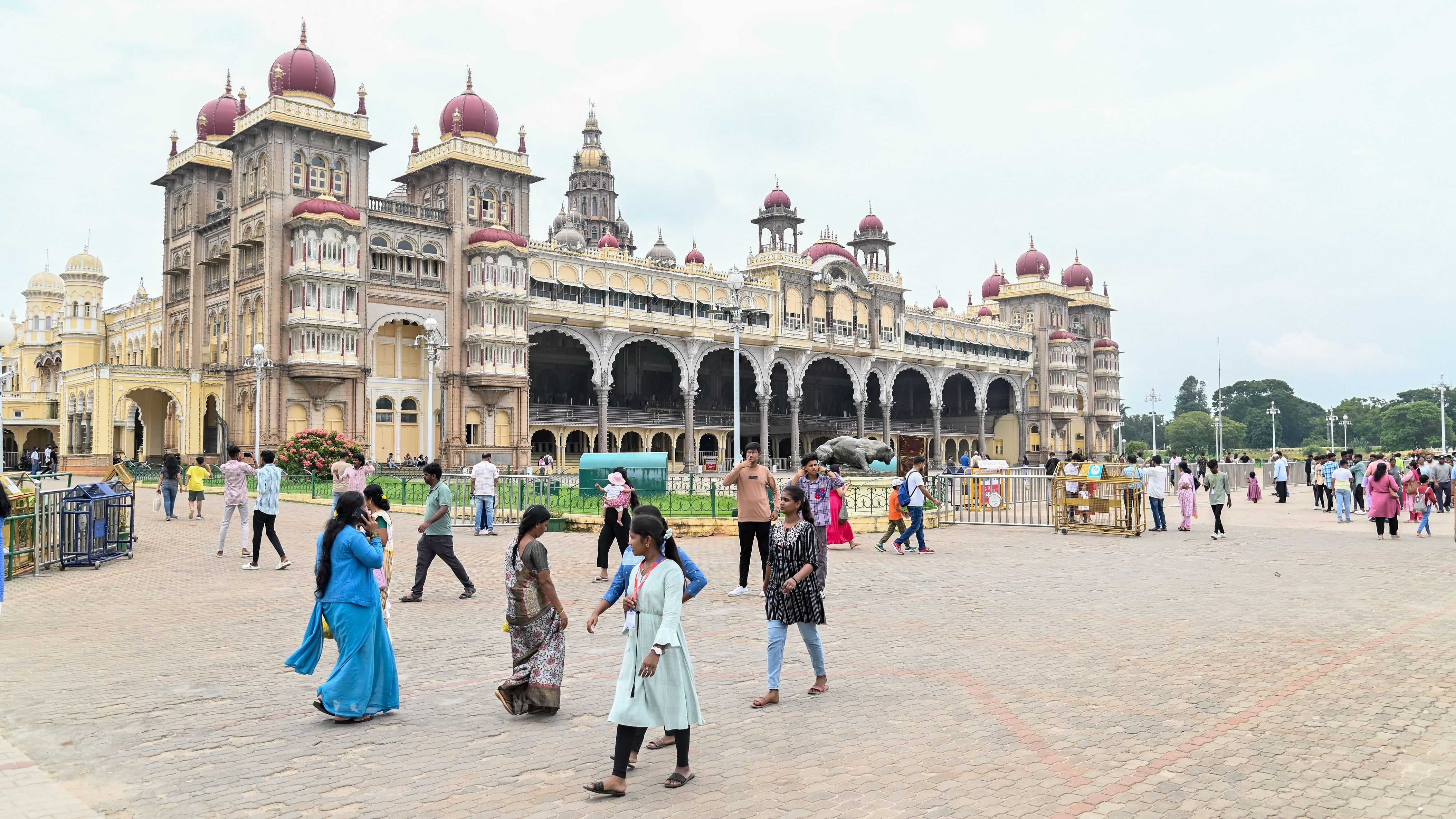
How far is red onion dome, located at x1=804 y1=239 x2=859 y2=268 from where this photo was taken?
203 ft

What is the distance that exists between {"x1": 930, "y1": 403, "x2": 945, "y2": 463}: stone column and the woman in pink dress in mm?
53669

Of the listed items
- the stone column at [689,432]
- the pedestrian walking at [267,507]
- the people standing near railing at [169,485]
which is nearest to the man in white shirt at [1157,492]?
the pedestrian walking at [267,507]

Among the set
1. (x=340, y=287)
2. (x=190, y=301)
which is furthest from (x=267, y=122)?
(x=190, y=301)

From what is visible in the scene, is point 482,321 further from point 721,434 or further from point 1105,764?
point 1105,764

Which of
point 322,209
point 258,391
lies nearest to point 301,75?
point 322,209

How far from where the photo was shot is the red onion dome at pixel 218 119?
48875mm

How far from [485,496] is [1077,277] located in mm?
75197

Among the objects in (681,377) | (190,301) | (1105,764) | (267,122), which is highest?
(267,122)

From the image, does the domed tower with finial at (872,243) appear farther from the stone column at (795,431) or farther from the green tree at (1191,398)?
the green tree at (1191,398)

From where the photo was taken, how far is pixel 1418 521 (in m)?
19.3

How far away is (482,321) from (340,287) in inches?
241

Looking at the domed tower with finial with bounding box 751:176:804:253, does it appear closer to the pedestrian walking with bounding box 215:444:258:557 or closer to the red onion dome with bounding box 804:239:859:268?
the red onion dome with bounding box 804:239:859:268

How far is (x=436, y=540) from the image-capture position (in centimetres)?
1116

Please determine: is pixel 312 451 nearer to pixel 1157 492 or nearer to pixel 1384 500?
pixel 1157 492
